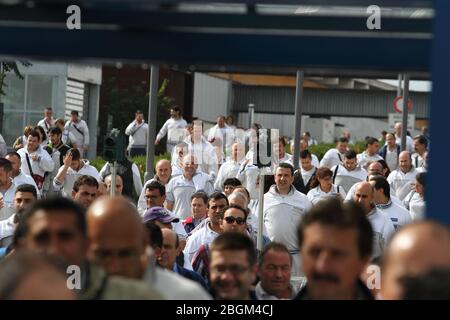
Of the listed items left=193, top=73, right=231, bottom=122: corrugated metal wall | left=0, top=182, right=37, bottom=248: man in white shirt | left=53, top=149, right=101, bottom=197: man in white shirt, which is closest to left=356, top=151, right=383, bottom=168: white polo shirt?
left=53, top=149, right=101, bottom=197: man in white shirt

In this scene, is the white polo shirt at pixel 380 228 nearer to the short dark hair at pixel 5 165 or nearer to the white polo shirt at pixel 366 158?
the short dark hair at pixel 5 165

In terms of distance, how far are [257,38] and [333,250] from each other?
874 mm

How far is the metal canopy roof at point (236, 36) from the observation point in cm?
551

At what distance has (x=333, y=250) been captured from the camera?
5625 millimetres

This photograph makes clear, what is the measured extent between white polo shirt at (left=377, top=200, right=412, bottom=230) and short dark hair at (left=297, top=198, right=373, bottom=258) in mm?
8662

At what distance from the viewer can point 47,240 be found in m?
5.58

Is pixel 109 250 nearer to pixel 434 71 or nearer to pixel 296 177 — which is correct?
pixel 434 71

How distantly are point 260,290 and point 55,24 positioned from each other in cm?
348

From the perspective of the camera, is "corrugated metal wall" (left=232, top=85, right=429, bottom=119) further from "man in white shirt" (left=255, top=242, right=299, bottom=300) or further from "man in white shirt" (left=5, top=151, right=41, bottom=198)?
"man in white shirt" (left=255, top=242, right=299, bottom=300)

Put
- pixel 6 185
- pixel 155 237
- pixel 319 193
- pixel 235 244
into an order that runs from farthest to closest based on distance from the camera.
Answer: pixel 319 193 < pixel 6 185 < pixel 155 237 < pixel 235 244

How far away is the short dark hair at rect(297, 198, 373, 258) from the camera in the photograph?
5758 millimetres

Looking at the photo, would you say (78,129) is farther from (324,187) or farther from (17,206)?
(17,206)

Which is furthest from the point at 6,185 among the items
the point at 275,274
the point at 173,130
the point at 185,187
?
the point at 173,130

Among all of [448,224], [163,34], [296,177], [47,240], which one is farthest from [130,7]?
[296,177]
